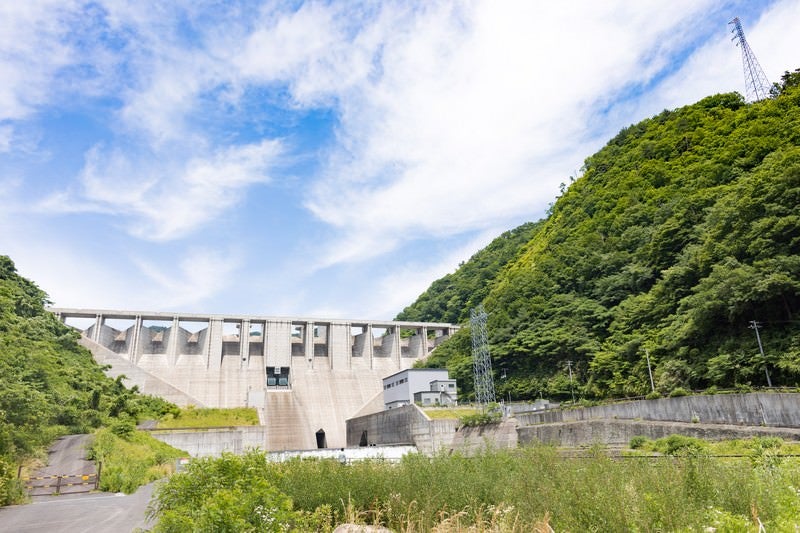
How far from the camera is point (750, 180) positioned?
31031 mm

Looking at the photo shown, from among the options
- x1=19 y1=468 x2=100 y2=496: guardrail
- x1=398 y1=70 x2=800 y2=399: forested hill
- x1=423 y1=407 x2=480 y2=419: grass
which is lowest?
x1=19 y1=468 x2=100 y2=496: guardrail

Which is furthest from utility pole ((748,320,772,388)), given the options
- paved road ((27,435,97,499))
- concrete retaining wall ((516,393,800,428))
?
paved road ((27,435,97,499))

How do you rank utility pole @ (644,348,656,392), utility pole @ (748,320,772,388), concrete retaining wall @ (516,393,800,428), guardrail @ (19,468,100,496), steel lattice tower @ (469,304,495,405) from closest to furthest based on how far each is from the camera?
guardrail @ (19,468,100,496)
concrete retaining wall @ (516,393,800,428)
utility pole @ (748,320,772,388)
utility pole @ (644,348,656,392)
steel lattice tower @ (469,304,495,405)

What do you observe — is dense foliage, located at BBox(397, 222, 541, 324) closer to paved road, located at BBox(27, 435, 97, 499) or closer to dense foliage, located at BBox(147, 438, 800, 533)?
paved road, located at BBox(27, 435, 97, 499)

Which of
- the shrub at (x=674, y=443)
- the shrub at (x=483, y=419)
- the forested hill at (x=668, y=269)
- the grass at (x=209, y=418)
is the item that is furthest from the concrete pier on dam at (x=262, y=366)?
the shrub at (x=674, y=443)

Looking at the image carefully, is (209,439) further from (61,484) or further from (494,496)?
(494,496)

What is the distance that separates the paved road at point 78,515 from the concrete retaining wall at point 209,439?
19388 mm

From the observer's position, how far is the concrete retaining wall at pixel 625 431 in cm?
1806

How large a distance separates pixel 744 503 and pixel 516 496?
8.82 feet

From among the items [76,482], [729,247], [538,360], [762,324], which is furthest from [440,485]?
[538,360]

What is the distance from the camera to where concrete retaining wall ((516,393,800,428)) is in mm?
18188

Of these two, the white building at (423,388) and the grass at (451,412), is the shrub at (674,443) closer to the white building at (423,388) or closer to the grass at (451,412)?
the grass at (451,412)

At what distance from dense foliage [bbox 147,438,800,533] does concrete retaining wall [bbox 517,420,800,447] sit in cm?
704

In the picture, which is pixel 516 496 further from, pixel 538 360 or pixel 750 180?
pixel 538 360
